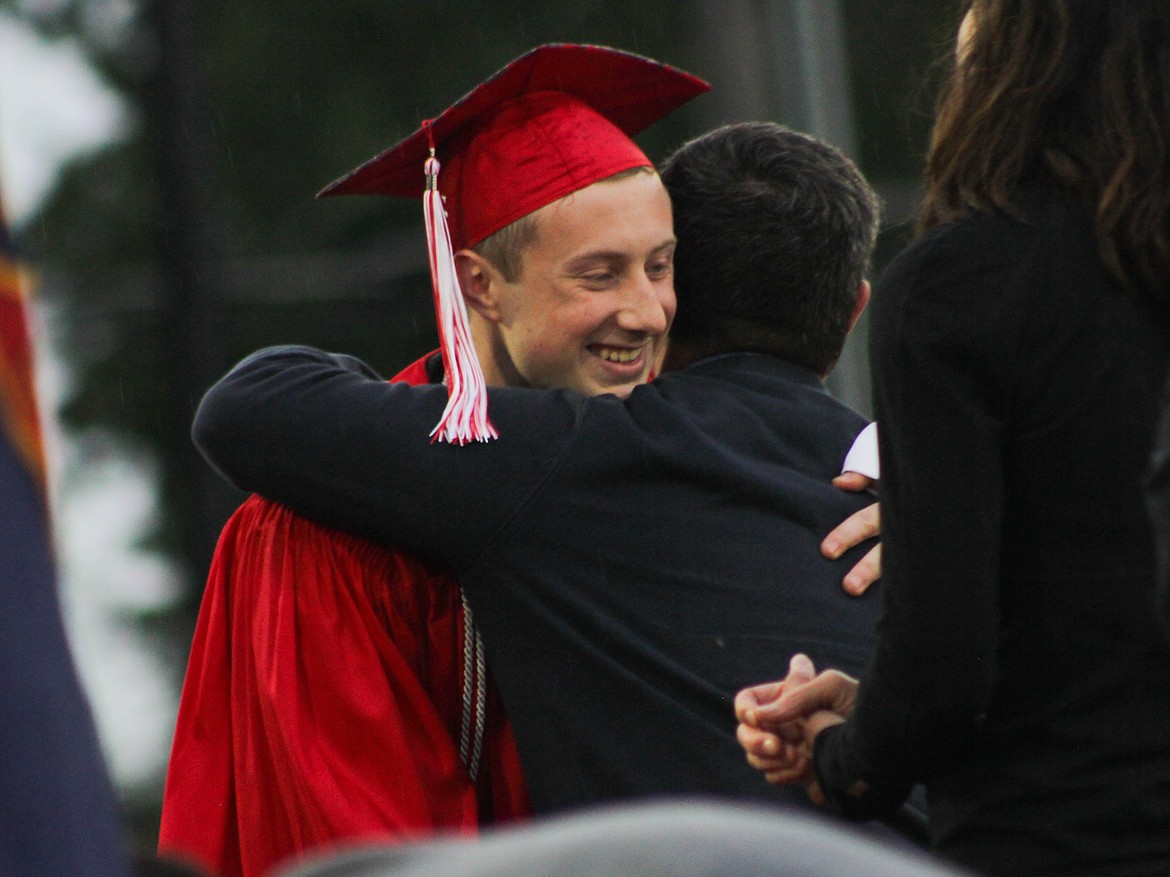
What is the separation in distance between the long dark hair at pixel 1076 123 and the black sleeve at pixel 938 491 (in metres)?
0.12

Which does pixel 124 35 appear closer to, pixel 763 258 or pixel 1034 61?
pixel 763 258

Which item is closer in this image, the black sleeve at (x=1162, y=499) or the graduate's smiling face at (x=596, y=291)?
the black sleeve at (x=1162, y=499)

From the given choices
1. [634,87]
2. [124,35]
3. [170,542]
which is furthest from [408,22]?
[634,87]

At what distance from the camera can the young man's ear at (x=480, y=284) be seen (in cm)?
333

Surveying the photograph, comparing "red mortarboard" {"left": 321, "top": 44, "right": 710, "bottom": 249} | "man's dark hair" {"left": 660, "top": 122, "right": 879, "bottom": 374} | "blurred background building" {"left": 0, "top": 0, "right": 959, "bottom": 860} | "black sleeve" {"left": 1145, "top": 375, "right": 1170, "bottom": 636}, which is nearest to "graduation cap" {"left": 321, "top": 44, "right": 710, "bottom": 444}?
"red mortarboard" {"left": 321, "top": 44, "right": 710, "bottom": 249}

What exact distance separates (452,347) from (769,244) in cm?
52

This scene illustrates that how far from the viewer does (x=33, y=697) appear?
1.52 m

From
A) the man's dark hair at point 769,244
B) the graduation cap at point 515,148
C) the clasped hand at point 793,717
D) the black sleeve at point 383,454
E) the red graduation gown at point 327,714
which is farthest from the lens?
the graduation cap at point 515,148

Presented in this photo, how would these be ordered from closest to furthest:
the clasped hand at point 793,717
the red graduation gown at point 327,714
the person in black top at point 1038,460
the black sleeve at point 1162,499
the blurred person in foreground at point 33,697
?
the blurred person in foreground at point 33,697 < the black sleeve at point 1162,499 < the person in black top at point 1038,460 < the clasped hand at point 793,717 < the red graduation gown at point 327,714

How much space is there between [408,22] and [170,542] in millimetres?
4721

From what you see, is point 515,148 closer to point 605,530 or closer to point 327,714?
point 605,530

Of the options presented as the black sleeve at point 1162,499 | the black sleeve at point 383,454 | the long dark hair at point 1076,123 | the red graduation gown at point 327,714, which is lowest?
the red graduation gown at point 327,714

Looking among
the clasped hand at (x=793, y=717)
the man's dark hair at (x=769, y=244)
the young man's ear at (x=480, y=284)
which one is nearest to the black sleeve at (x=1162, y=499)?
the clasped hand at (x=793, y=717)

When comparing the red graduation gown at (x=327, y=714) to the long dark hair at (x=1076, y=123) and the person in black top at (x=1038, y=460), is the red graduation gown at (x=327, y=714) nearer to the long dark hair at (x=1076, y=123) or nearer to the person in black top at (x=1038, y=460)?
the person in black top at (x=1038, y=460)
